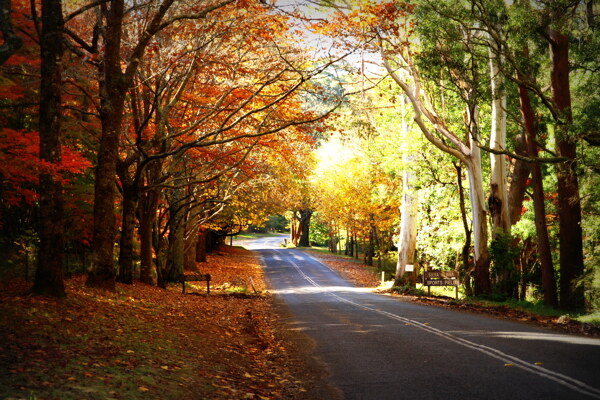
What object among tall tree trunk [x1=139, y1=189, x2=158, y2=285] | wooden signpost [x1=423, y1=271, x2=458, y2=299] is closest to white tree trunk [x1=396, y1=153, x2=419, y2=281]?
wooden signpost [x1=423, y1=271, x2=458, y2=299]

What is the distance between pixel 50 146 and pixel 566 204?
15.5 meters

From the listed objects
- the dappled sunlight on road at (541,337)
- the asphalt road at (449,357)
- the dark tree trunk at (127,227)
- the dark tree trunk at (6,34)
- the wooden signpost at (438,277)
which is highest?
the dark tree trunk at (6,34)

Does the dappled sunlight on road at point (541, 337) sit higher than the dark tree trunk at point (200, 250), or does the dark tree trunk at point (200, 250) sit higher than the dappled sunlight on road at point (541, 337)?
the dark tree trunk at point (200, 250)

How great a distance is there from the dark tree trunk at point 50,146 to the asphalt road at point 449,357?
5370 millimetres

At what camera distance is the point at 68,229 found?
21750 mm

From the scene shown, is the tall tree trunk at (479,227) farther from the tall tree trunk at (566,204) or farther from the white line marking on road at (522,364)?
the white line marking on road at (522,364)

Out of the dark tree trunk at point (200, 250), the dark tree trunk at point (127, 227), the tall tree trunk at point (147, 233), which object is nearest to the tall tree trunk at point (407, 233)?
the tall tree trunk at point (147, 233)

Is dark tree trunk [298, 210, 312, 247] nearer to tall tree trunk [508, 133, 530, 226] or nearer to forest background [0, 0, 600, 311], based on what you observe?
forest background [0, 0, 600, 311]

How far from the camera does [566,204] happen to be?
718 inches

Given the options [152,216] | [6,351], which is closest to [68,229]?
[152,216]

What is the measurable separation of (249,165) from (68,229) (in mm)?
8335

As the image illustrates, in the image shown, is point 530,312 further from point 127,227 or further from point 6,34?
point 6,34

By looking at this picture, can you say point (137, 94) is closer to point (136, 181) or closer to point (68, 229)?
point (136, 181)

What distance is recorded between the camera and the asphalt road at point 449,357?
23.6ft
